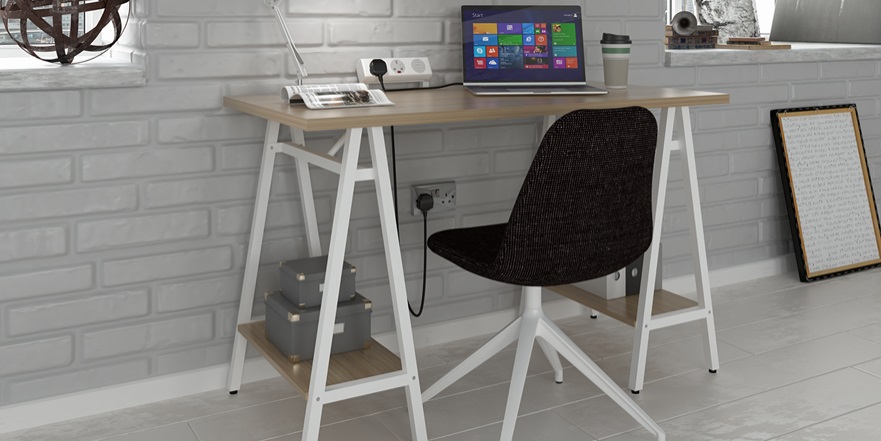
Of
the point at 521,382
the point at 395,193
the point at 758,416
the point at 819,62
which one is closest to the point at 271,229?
the point at 395,193

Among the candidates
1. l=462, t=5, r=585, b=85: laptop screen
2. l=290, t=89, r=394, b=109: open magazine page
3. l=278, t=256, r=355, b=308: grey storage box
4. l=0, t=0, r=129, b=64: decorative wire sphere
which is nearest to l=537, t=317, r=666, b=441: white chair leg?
l=278, t=256, r=355, b=308: grey storage box

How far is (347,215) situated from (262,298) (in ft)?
2.24

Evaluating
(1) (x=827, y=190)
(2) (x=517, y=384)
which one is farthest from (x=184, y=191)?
(1) (x=827, y=190)

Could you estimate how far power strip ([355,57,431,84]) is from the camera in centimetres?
246

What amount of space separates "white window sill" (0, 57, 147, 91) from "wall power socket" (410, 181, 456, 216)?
0.81 meters

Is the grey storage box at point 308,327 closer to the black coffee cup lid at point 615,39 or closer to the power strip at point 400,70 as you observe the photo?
the power strip at point 400,70

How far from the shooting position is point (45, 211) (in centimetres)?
217

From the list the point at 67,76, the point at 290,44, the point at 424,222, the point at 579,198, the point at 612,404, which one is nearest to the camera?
the point at 579,198

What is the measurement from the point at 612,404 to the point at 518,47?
38.7 inches

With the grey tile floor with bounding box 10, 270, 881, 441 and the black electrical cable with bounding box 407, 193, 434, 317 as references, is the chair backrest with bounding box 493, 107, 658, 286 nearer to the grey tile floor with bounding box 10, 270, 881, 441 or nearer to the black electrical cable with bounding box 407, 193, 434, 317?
the grey tile floor with bounding box 10, 270, 881, 441

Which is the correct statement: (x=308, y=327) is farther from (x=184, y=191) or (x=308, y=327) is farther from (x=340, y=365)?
(x=184, y=191)

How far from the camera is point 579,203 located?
6.30 ft

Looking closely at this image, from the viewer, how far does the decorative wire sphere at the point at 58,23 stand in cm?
214

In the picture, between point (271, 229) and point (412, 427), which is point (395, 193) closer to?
point (271, 229)
